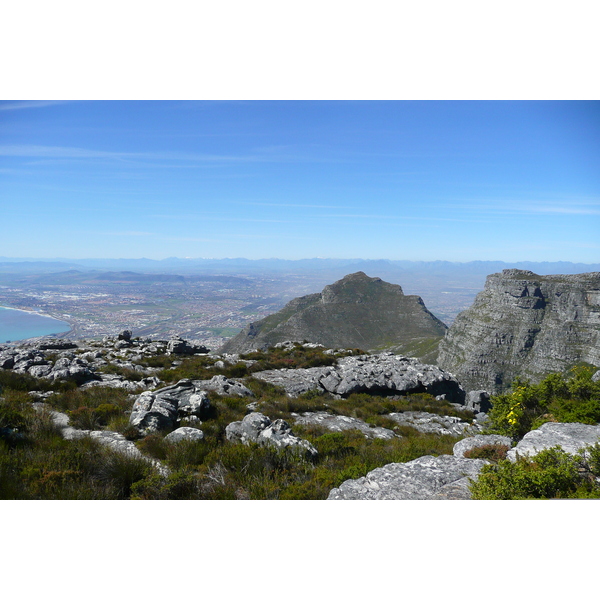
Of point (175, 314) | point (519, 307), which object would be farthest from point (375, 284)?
point (175, 314)

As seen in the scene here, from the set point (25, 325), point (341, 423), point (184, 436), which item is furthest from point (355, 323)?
point (25, 325)

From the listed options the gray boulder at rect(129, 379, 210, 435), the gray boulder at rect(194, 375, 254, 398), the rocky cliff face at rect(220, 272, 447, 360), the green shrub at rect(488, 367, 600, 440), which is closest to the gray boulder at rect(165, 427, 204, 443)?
the gray boulder at rect(129, 379, 210, 435)

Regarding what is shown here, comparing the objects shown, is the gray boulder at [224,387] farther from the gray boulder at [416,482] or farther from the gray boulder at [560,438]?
the gray boulder at [560,438]

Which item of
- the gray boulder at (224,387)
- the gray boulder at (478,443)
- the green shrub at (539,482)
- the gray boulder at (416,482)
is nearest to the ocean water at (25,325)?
the gray boulder at (224,387)

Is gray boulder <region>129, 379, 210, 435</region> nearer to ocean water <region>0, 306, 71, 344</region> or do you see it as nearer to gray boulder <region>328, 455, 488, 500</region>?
gray boulder <region>328, 455, 488, 500</region>

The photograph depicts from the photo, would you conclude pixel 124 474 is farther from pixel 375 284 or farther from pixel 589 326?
pixel 375 284
